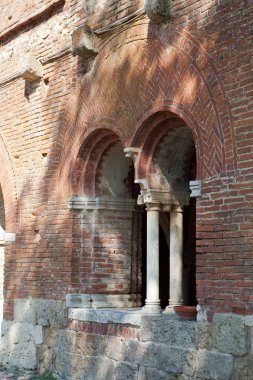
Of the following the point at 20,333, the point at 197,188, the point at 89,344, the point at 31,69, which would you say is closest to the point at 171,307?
the point at 89,344

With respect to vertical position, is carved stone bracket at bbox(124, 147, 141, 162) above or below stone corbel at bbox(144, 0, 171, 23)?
below

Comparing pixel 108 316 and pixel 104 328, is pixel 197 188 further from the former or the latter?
pixel 104 328

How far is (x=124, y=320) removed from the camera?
26.2ft

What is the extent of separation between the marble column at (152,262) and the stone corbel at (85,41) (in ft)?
7.89

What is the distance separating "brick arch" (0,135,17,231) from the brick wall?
29mm

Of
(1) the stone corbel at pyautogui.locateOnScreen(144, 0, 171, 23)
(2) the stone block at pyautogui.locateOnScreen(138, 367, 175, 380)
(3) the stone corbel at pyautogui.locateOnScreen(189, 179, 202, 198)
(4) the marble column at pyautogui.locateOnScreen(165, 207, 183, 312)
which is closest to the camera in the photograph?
(3) the stone corbel at pyautogui.locateOnScreen(189, 179, 202, 198)

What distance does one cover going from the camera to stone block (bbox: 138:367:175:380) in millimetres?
7199

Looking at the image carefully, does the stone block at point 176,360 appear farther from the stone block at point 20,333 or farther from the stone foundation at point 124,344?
the stone block at point 20,333

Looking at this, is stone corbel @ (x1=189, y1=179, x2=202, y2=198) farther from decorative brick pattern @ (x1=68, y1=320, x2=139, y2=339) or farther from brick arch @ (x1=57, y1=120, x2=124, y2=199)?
brick arch @ (x1=57, y1=120, x2=124, y2=199)

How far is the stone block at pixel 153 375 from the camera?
7.20 metres

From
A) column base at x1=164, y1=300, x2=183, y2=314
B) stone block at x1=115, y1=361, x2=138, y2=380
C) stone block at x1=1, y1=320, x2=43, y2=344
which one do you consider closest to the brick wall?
stone block at x1=1, y1=320, x2=43, y2=344

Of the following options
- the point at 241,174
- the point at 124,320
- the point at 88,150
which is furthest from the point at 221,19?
the point at 124,320

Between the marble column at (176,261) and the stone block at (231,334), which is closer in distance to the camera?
the stone block at (231,334)

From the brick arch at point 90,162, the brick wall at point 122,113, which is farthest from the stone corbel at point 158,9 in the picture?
the brick arch at point 90,162
